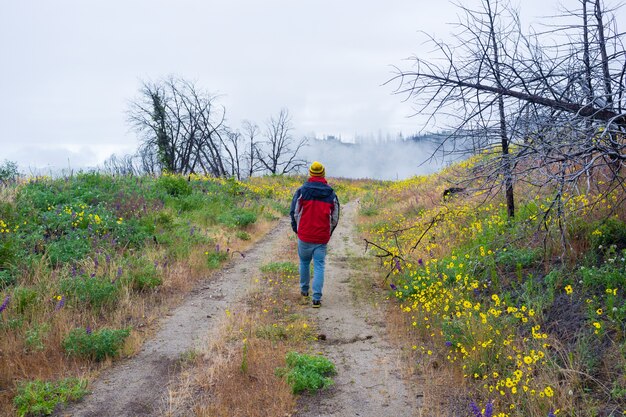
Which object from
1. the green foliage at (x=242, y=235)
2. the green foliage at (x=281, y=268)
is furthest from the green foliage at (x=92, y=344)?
the green foliage at (x=242, y=235)

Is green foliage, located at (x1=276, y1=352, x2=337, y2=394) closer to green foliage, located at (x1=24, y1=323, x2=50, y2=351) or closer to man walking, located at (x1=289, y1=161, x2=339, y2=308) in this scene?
man walking, located at (x1=289, y1=161, x2=339, y2=308)

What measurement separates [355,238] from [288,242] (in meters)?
2.15

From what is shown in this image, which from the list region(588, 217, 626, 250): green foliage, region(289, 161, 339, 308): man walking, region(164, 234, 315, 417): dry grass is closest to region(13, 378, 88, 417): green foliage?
region(164, 234, 315, 417): dry grass

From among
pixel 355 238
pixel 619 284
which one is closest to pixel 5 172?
pixel 355 238

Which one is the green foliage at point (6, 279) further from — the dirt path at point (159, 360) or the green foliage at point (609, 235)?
the green foliage at point (609, 235)

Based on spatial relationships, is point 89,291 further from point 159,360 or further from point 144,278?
point 159,360

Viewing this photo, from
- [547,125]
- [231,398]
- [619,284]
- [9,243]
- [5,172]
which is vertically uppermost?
[5,172]

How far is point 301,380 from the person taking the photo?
388cm

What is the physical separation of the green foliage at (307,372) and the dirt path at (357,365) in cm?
9

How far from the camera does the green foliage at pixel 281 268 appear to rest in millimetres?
8070

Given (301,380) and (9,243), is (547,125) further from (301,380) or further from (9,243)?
(9,243)

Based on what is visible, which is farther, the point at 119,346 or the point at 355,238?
the point at 355,238

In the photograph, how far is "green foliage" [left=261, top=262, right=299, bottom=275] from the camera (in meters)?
8.07

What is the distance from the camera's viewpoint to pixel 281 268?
815cm
